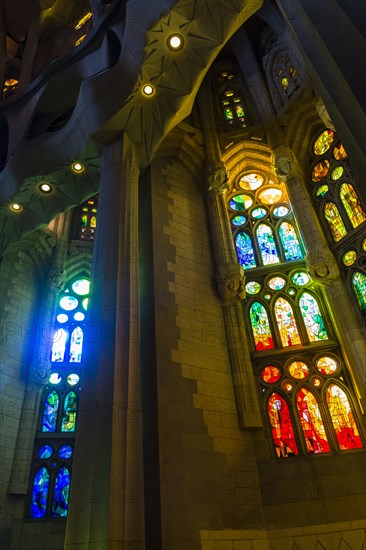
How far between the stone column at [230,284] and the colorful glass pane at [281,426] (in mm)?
489

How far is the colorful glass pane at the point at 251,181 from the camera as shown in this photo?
10.9 meters

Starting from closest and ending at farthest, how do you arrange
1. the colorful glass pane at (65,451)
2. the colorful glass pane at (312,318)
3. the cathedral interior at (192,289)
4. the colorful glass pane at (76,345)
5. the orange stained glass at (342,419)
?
1. the cathedral interior at (192,289)
2. the orange stained glass at (342,419)
3. the colorful glass pane at (312,318)
4. the colorful glass pane at (65,451)
5. the colorful glass pane at (76,345)

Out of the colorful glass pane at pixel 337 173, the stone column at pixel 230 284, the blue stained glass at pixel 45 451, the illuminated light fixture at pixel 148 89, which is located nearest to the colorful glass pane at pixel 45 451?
the blue stained glass at pixel 45 451

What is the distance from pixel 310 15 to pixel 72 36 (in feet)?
42.8

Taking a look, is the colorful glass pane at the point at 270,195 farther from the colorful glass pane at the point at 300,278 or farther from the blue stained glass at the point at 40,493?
the blue stained glass at the point at 40,493

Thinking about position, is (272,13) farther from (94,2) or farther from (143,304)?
(143,304)

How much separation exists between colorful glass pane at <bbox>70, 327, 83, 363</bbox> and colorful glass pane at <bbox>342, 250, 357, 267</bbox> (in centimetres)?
813

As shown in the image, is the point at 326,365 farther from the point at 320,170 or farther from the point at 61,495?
the point at 61,495

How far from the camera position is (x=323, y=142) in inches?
396

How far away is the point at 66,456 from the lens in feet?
35.2

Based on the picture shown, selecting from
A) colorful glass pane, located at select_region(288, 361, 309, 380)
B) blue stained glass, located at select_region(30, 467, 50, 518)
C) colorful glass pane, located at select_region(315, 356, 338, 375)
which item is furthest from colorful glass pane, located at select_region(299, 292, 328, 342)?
blue stained glass, located at select_region(30, 467, 50, 518)

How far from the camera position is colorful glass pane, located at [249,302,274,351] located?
834cm

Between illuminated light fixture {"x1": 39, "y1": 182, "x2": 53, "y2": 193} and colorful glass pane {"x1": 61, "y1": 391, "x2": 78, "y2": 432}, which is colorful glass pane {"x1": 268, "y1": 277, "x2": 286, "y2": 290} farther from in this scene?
colorful glass pane {"x1": 61, "y1": 391, "x2": 78, "y2": 432}

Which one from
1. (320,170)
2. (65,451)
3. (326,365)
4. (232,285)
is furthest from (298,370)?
(65,451)
